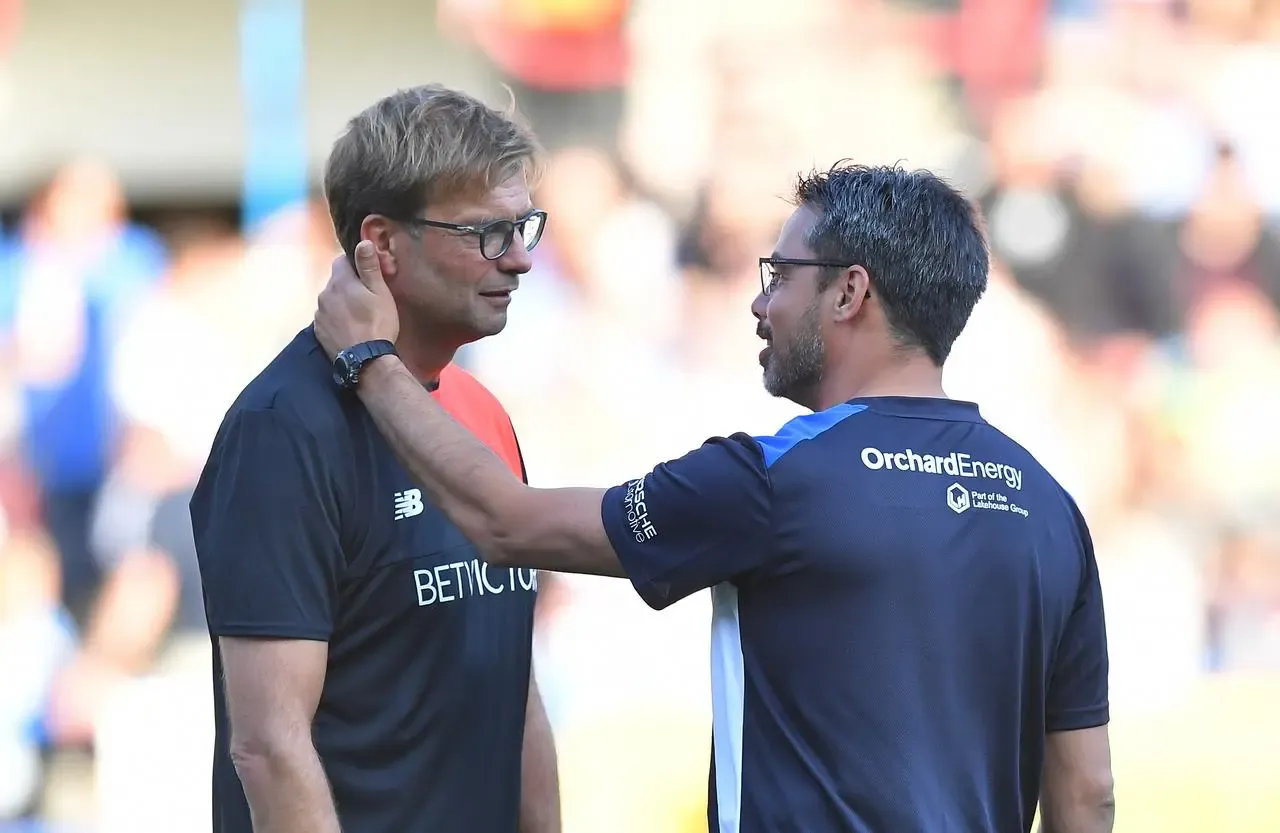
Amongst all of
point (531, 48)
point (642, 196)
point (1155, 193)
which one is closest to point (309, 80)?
point (531, 48)

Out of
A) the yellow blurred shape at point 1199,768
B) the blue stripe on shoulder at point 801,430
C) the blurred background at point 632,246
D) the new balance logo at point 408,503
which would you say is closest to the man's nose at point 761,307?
the blue stripe on shoulder at point 801,430

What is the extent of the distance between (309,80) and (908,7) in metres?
2.27

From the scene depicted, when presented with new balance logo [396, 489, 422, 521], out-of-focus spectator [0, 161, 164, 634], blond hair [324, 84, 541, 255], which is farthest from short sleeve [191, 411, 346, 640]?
out-of-focus spectator [0, 161, 164, 634]

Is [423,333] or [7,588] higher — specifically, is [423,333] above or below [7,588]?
above

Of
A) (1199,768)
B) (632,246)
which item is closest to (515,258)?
(632,246)

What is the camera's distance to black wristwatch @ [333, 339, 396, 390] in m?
2.18

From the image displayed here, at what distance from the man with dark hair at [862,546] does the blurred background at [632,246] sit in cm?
345

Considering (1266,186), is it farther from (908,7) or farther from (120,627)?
(120,627)

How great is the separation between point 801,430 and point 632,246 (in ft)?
12.4

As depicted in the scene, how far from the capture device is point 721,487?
81.4 inches

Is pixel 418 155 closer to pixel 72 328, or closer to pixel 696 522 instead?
pixel 696 522

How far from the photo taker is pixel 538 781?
99.1 inches

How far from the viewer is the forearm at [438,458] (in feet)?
7.05

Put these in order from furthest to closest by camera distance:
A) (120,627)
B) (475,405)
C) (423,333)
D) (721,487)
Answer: (120,627) < (475,405) < (423,333) < (721,487)
